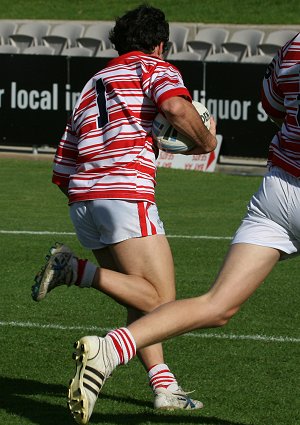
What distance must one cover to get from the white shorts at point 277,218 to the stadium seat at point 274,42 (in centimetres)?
1864

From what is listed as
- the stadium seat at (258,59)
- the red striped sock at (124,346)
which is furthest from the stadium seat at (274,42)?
the red striped sock at (124,346)

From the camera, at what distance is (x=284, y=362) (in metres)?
7.45

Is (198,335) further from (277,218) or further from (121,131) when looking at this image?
(277,218)

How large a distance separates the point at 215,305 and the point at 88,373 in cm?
68

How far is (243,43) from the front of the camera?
25.3 m

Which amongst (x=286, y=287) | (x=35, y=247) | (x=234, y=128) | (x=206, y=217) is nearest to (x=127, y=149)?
(x=286, y=287)

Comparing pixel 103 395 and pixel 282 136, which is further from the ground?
pixel 282 136

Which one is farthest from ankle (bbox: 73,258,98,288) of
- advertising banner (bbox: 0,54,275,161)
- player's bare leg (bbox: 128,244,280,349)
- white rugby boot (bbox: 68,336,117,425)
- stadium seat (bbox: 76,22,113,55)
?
stadium seat (bbox: 76,22,113,55)

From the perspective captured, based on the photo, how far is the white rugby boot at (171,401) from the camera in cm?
630

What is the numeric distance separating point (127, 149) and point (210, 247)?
590 centimetres

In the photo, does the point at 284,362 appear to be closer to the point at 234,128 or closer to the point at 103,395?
the point at 103,395

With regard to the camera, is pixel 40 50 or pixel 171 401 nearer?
pixel 171 401

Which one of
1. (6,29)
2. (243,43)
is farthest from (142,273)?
(6,29)

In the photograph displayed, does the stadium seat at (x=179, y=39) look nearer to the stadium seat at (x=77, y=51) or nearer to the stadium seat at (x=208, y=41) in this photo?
the stadium seat at (x=208, y=41)
